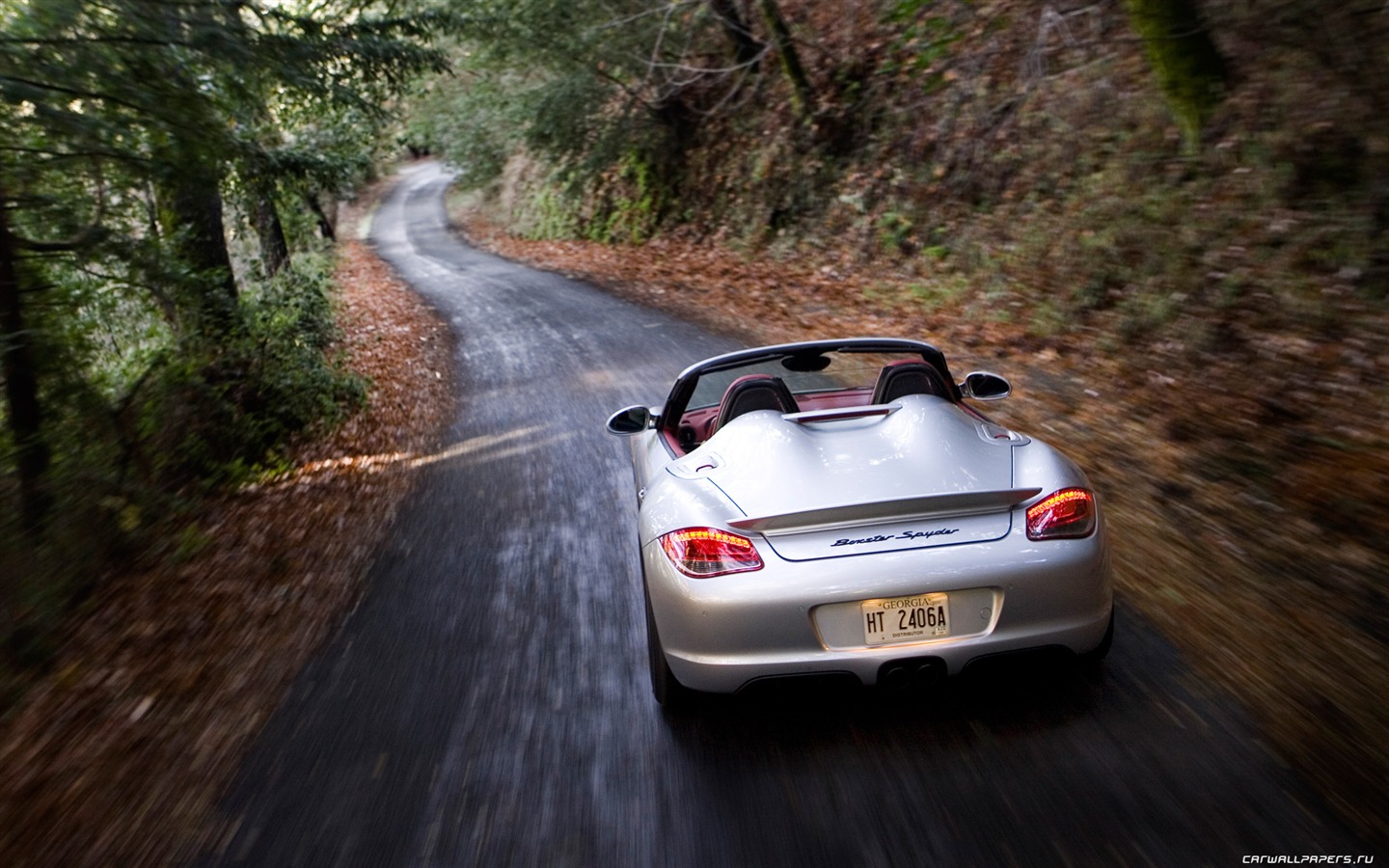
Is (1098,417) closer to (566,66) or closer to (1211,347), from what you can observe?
(1211,347)

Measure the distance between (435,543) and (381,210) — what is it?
4308cm

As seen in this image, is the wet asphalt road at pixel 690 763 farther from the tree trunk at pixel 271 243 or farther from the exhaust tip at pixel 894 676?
the tree trunk at pixel 271 243

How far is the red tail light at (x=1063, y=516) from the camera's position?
3.29 meters

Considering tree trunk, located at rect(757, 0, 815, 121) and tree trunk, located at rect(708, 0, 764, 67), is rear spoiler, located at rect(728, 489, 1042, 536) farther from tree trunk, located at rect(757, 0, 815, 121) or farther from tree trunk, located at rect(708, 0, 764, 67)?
tree trunk, located at rect(708, 0, 764, 67)

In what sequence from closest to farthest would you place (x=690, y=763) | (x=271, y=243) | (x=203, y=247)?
(x=690, y=763) → (x=203, y=247) → (x=271, y=243)

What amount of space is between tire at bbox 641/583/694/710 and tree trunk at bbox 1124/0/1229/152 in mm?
7906

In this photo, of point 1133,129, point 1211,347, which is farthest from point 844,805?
point 1133,129

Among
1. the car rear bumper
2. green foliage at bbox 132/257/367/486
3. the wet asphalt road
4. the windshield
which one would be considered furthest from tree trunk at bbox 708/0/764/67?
the car rear bumper

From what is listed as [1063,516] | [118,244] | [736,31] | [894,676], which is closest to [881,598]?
[894,676]

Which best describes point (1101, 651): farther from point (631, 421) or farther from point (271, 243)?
point (271, 243)

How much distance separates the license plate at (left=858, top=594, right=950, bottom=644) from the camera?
320cm

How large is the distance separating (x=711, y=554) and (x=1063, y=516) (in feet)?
4.06

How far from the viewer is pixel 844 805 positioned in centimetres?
310

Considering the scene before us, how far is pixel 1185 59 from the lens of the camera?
909 cm
